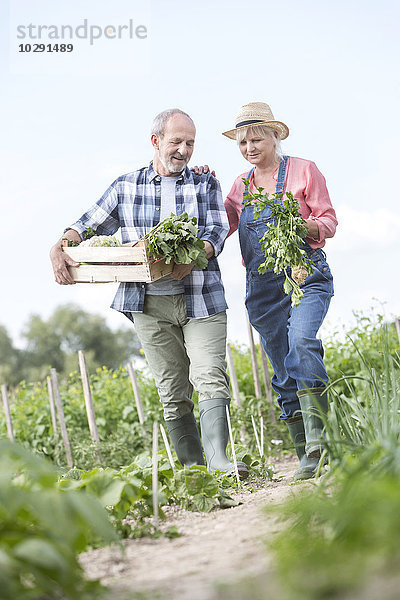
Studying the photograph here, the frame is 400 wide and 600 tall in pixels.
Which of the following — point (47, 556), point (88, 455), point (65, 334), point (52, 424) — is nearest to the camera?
point (47, 556)

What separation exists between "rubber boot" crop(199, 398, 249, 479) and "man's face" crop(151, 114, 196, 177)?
1210 mm

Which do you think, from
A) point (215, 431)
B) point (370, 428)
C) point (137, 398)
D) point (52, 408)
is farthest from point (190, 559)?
point (52, 408)

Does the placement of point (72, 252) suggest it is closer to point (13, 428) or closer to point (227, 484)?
point (227, 484)

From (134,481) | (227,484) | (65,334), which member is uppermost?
(134,481)

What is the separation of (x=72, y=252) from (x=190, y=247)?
0.65 m

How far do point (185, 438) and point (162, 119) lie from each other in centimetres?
166

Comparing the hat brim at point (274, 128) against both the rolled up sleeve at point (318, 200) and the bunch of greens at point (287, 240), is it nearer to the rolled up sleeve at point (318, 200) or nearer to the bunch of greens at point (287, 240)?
the rolled up sleeve at point (318, 200)

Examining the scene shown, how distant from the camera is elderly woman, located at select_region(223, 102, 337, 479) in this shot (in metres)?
3.17

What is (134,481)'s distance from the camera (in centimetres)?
206

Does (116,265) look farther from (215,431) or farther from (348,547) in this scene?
(348,547)

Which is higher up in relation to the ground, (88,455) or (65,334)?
(88,455)

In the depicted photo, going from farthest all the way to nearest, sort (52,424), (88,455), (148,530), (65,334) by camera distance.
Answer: (65,334)
(52,424)
(88,455)
(148,530)

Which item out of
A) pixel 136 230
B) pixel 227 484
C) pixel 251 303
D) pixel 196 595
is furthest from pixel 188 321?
pixel 196 595

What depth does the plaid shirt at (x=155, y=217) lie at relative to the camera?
11.2 feet
